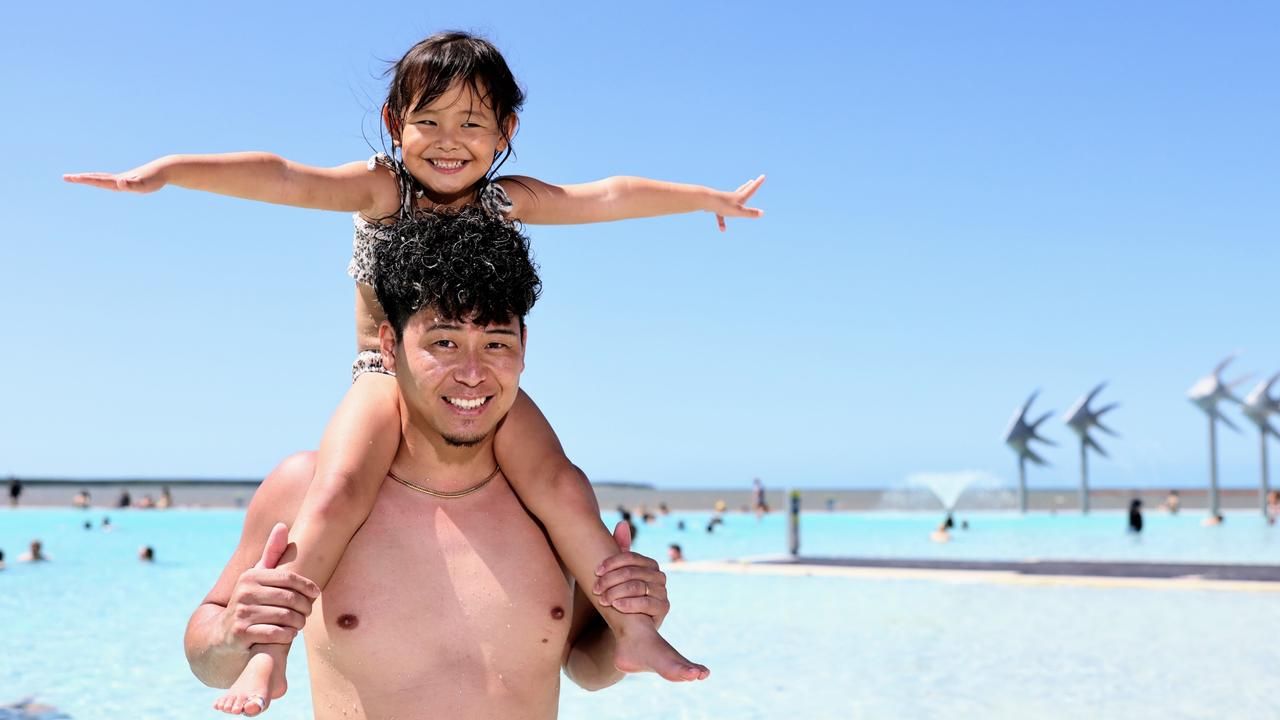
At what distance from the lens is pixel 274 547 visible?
8.02ft

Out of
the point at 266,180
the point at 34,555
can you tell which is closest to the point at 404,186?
the point at 266,180

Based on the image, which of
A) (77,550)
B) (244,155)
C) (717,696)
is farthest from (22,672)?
(77,550)

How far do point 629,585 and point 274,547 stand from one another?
2.57ft

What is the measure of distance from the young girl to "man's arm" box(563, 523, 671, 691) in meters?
0.05

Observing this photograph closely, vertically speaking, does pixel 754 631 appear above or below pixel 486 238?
below

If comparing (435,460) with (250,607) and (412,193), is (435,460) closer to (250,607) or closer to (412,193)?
(250,607)

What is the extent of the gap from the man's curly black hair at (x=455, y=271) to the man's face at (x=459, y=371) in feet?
0.09

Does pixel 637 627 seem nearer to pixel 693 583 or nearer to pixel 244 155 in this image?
pixel 244 155

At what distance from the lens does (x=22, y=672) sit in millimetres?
12422

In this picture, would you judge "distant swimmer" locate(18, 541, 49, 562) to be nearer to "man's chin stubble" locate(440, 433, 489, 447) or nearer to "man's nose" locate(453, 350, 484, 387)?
"man's chin stubble" locate(440, 433, 489, 447)

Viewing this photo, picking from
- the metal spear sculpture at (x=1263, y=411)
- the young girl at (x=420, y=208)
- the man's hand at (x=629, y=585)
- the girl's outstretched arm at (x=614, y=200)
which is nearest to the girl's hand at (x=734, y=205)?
the girl's outstretched arm at (x=614, y=200)

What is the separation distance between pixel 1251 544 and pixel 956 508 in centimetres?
3401

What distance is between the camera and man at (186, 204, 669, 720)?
256cm

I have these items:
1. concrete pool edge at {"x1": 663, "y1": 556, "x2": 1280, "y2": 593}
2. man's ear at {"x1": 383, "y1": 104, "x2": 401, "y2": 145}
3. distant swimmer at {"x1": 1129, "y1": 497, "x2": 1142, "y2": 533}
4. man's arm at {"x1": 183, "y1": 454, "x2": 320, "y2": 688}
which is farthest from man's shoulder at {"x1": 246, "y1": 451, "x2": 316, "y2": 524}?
distant swimmer at {"x1": 1129, "y1": 497, "x2": 1142, "y2": 533}
